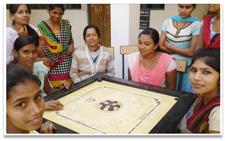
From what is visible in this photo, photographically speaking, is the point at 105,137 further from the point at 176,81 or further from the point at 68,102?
the point at 176,81

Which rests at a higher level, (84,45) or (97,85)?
(84,45)

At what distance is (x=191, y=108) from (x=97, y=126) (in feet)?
1.56

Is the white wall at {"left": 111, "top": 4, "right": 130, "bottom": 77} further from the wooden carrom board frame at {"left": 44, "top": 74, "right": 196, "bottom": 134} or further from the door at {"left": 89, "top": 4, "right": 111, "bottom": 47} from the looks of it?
the wooden carrom board frame at {"left": 44, "top": 74, "right": 196, "bottom": 134}

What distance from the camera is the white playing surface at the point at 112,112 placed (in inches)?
45.3

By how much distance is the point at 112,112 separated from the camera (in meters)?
1.26

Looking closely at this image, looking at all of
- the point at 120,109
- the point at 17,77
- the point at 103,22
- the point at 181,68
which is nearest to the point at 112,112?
the point at 120,109

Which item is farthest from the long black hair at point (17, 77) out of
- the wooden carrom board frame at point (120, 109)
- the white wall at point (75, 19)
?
the white wall at point (75, 19)

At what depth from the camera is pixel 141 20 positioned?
1646mm

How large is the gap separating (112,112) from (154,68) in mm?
545

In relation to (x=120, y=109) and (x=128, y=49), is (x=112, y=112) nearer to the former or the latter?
(x=120, y=109)

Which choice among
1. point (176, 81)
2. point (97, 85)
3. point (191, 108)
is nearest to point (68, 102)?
point (97, 85)

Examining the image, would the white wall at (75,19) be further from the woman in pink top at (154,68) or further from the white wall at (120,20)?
the woman in pink top at (154,68)

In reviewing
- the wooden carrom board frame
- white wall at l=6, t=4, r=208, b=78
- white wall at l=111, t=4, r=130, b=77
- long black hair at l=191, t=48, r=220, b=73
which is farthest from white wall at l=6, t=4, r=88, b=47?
long black hair at l=191, t=48, r=220, b=73
